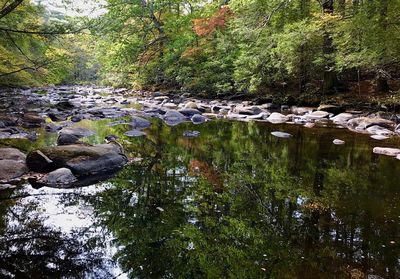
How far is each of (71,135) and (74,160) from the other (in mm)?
2364

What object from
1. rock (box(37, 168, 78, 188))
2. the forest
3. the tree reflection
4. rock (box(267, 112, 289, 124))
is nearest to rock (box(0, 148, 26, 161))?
rock (box(37, 168, 78, 188))

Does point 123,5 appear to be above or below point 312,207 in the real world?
above

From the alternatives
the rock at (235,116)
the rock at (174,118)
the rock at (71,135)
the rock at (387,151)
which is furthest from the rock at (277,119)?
the rock at (71,135)

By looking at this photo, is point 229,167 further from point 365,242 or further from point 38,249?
point 38,249

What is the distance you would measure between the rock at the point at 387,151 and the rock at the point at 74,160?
5632 millimetres

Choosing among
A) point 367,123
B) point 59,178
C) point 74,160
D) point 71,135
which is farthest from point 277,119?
point 59,178

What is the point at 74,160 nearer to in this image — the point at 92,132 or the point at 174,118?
the point at 92,132

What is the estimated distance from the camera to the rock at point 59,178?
523 centimetres

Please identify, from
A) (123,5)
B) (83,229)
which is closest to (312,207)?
(83,229)

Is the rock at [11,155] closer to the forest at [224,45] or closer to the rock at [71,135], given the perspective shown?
the rock at [71,135]

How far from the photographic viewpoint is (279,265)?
3.09 metres

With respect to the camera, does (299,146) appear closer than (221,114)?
Yes

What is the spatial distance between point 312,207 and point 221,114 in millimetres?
10575

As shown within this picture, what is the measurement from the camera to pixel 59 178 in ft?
17.5
